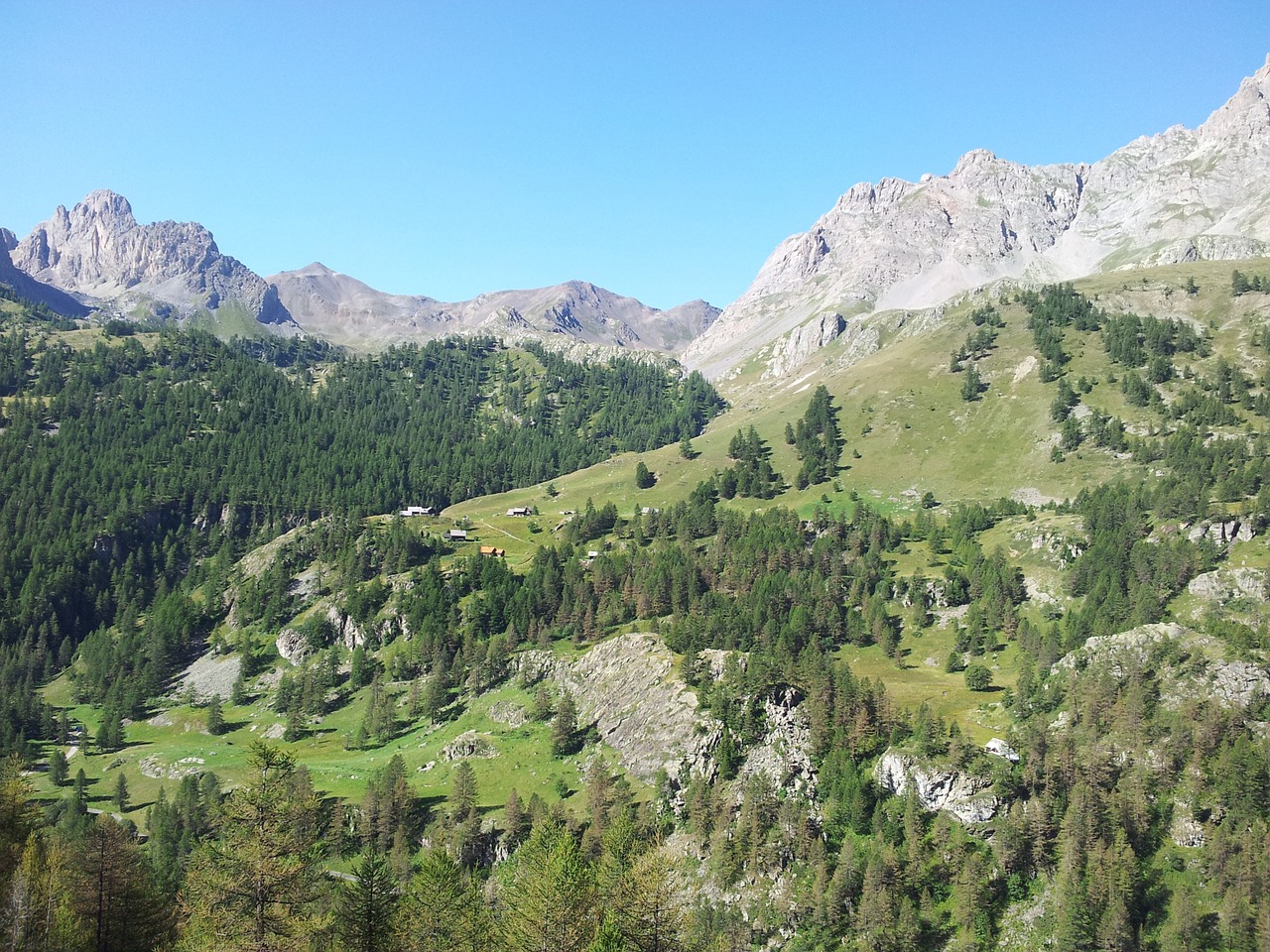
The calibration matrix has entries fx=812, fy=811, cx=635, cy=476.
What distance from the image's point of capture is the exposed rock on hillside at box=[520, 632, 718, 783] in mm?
102312

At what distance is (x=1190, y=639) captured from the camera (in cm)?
10031

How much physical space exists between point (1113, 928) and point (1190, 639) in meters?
43.4

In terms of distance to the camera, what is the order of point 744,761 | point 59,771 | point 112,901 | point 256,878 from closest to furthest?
point 256,878 → point 112,901 → point 744,761 → point 59,771

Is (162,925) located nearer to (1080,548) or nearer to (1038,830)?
(1038,830)

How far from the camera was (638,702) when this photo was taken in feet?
379

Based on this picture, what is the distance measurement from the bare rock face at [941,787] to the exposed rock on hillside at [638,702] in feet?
69.3

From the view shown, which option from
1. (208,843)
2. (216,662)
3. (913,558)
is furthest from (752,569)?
(208,843)

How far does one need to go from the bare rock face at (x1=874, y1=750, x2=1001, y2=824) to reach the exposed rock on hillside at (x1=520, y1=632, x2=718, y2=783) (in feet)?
69.3

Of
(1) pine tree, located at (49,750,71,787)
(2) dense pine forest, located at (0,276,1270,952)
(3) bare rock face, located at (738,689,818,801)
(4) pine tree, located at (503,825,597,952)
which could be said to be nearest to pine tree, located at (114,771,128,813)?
(2) dense pine forest, located at (0,276,1270,952)

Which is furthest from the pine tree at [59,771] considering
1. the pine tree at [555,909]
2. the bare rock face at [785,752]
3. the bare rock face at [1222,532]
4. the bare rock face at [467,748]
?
the bare rock face at [1222,532]

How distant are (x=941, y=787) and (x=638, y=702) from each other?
43.0 m

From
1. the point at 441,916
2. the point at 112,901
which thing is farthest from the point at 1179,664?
the point at 112,901

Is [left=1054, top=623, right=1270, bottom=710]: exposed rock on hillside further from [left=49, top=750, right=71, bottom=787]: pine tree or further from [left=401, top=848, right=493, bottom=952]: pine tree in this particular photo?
[left=49, top=750, right=71, bottom=787]: pine tree

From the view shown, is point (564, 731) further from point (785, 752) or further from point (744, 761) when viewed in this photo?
point (785, 752)
